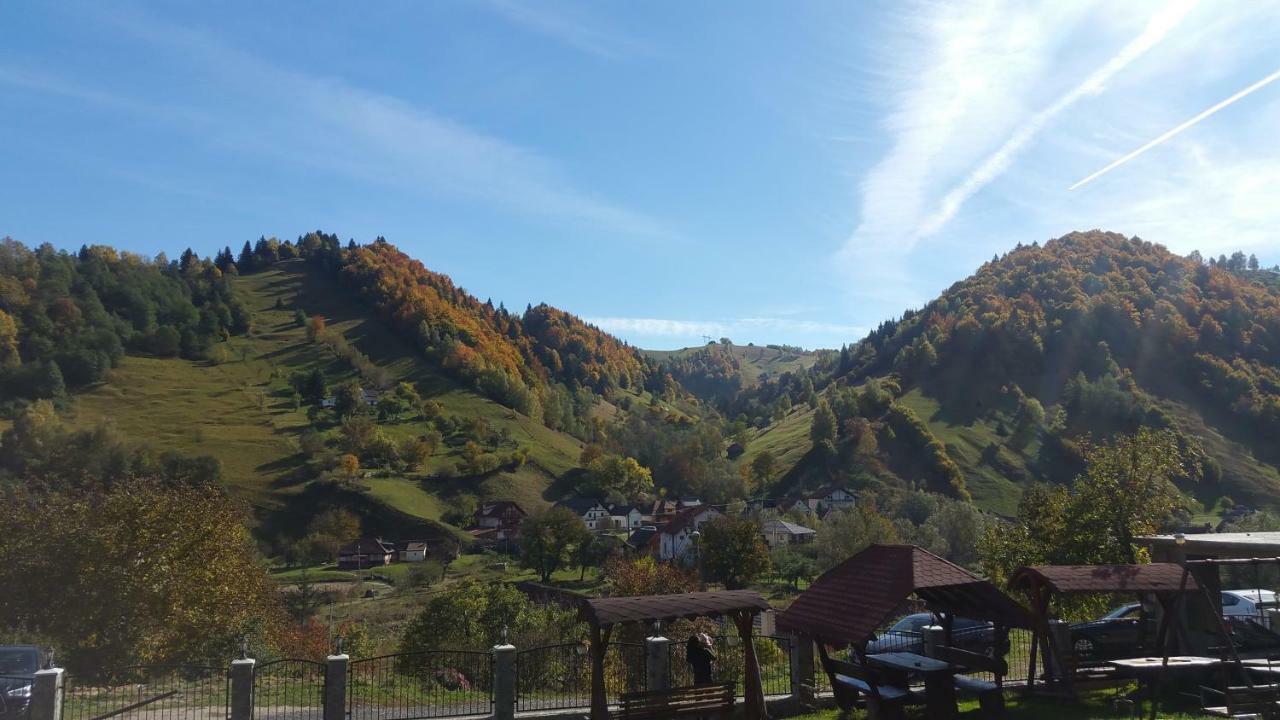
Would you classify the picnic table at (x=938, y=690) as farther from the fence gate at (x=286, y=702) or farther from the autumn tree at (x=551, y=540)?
the autumn tree at (x=551, y=540)

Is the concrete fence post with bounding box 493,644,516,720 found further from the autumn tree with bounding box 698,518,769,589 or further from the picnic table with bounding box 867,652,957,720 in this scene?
the autumn tree with bounding box 698,518,769,589

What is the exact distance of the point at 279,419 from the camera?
4624 inches

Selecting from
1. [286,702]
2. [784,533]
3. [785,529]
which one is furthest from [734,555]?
[286,702]

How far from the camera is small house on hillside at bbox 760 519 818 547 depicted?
8350 cm

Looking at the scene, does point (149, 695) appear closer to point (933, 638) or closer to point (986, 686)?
point (933, 638)

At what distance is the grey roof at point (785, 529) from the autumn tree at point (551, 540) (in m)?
22.4

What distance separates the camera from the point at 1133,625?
16.8m

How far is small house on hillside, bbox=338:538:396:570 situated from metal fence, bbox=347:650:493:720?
64.9 meters

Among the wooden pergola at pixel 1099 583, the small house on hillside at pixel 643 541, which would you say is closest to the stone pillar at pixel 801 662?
the wooden pergola at pixel 1099 583

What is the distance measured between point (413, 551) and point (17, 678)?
80.3 metres

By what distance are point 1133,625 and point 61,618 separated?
28640 mm

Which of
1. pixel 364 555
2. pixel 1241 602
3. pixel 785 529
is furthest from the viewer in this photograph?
pixel 364 555

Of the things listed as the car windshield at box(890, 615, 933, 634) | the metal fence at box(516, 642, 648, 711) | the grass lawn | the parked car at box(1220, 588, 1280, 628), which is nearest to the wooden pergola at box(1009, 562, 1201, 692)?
the grass lawn

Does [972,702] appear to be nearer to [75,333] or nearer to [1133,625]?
[1133,625]
